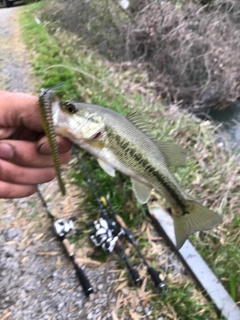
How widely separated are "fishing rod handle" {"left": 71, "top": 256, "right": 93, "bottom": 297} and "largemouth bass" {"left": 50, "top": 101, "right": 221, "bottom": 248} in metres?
1.40

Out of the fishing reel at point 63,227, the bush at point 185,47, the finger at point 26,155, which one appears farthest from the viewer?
the bush at point 185,47

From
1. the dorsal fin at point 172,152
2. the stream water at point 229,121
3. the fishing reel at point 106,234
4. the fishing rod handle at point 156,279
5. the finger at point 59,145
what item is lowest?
the stream water at point 229,121

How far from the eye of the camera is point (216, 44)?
701 cm

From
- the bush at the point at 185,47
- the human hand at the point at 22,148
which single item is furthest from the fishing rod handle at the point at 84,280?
the bush at the point at 185,47

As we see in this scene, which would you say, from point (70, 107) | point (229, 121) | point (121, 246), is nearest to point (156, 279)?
point (121, 246)

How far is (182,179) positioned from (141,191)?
2.35 meters

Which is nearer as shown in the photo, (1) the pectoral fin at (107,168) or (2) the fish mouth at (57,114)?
(2) the fish mouth at (57,114)

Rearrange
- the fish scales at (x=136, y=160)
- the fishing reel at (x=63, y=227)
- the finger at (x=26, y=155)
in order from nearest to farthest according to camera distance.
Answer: the fish scales at (x=136, y=160) < the finger at (x=26, y=155) < the fishing reel at (x=63, y=227)

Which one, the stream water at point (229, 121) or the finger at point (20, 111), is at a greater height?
the finger at point (20, 111)

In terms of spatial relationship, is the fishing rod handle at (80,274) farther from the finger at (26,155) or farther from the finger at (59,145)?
the finger at (59,145)

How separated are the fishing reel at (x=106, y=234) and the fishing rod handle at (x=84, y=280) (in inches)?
10.5

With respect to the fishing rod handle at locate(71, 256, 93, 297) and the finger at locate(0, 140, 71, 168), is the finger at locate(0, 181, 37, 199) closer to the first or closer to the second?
the finger at locate(0, 140, 71, 168)

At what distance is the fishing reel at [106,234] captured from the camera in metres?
3.34

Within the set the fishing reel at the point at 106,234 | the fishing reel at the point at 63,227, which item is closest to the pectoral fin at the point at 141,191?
the fishing reel at the point at 106,234
